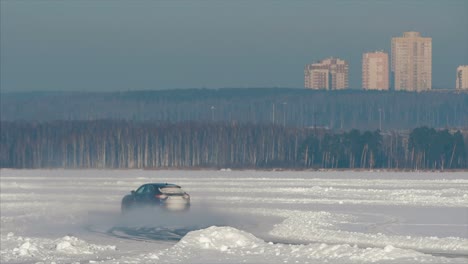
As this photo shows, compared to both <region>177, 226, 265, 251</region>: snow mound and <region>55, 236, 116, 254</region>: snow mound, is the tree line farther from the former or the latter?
<region>55, 236, 116, 254</region>: snow mound

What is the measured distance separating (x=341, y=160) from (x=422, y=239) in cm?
12070

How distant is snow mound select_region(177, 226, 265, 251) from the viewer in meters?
26.3

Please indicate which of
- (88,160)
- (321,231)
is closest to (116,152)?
(88,160)

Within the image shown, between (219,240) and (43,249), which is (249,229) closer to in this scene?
(219,240)

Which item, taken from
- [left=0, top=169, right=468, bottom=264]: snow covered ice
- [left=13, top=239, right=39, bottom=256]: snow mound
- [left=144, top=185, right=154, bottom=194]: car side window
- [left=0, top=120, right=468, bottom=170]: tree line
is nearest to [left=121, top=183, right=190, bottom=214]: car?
[left=144, top=185, right=154, bottom=194]: car side window

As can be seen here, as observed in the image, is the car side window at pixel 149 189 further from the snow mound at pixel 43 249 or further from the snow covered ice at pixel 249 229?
the snow mound at pixel 43 249

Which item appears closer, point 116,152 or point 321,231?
point 321,231

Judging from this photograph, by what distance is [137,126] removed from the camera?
174625 millimetres

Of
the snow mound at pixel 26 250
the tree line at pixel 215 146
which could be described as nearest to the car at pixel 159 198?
the snow mound at pixel 26 250

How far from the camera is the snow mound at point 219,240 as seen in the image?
26.3 meters

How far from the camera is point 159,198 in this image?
39562mm

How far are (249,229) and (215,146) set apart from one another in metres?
128

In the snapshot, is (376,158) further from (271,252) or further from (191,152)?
(271,252)

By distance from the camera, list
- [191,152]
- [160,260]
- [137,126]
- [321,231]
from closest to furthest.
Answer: [160,260] < [321,231] < [191,152] < [137,126]
